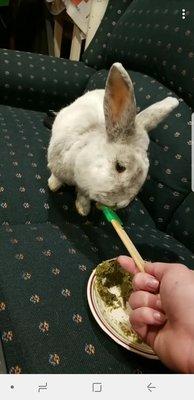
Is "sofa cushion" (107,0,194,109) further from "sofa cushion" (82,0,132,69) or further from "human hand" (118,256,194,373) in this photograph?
"human hand" (118,256,194,373)

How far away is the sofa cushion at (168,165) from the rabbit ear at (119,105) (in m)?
0.36

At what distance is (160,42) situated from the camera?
1.48m

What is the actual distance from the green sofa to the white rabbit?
0.54ft

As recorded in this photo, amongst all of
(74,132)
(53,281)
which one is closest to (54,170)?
(74,132)

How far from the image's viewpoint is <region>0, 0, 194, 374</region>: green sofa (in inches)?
33.2

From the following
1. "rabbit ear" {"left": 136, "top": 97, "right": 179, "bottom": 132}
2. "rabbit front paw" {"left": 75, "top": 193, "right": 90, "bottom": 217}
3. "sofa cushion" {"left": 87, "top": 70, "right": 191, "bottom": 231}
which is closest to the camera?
"rabbit ear" {"left": 136, "top": 97, "right": 179, "bottom": 132}

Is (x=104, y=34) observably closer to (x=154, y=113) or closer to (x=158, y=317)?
(x=154, y=113)

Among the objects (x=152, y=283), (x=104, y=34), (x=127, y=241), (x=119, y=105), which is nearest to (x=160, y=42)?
(x=104, y=34)

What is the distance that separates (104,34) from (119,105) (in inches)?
41.2

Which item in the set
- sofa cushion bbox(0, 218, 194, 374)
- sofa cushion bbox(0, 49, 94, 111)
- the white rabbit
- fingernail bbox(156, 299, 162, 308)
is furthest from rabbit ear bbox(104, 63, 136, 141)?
sofa cushion bbox(0, 49, 94, 111)

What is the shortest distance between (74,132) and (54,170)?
136 mm

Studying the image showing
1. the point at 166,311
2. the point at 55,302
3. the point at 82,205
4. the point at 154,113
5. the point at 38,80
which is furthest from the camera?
the point at 38,80

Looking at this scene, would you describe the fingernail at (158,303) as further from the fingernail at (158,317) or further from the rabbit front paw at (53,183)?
the rabbit front paw at (53,183)
